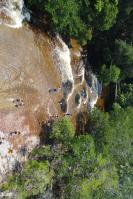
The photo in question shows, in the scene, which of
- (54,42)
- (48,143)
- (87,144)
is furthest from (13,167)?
(54,42)

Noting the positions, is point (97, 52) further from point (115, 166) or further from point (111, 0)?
point (115, 166)

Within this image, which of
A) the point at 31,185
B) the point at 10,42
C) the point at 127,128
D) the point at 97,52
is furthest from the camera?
the point at 97,52

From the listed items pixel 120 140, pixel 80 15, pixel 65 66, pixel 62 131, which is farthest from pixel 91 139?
pixel 80 15

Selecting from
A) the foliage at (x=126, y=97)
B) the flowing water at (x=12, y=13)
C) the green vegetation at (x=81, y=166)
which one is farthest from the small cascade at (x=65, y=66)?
the foliage at (x=126, y=97)

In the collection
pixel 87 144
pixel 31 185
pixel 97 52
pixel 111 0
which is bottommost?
pixel 31 185

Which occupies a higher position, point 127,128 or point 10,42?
point 10,42

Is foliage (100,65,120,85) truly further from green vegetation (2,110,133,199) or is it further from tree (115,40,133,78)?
green vegetation (2,110,133,199)
